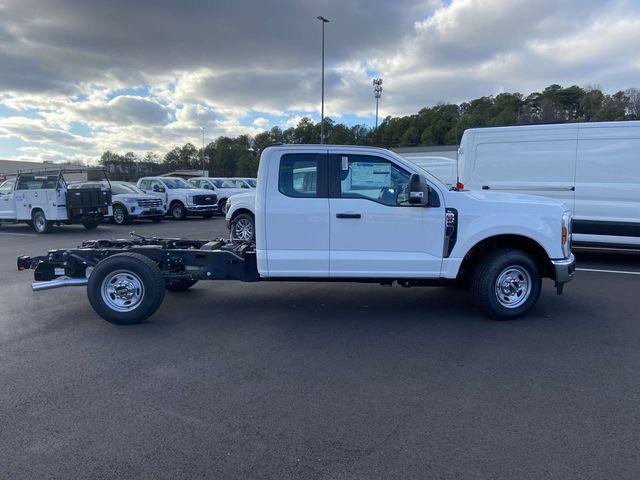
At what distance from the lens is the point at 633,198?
28.2 feet

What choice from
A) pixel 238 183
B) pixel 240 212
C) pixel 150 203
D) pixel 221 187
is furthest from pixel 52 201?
pixel 238 183

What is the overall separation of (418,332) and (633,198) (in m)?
6.05

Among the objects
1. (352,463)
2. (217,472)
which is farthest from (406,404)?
(217,472)

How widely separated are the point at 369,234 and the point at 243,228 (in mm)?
6549

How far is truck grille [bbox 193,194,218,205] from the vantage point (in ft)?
67.5

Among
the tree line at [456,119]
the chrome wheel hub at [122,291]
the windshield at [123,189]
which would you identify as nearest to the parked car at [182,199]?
the windshield at [123,189]

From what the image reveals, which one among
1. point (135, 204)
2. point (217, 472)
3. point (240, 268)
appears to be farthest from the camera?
point (135, 204)

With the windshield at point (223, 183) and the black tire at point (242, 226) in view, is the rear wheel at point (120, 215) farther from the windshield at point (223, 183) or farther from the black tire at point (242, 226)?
the black tire at point (242, 226)

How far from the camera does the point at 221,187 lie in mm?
24312

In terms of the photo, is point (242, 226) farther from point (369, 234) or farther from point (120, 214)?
point (120, 214)

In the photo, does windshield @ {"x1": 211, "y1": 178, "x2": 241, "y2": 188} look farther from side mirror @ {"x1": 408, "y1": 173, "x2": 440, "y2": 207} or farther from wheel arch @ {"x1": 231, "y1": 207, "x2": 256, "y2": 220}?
side mirror @ {"x1": 408, "y1": 173, "x2": 440, "y2": 207}

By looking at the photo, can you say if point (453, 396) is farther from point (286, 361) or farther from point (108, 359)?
point (108, 359)

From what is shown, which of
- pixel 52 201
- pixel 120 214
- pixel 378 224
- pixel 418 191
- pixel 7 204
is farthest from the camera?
pixel 120 214

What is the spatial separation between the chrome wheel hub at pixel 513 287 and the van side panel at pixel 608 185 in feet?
13.7
